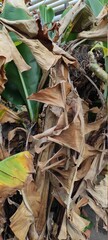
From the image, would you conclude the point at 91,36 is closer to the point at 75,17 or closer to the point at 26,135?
the point at 75,17

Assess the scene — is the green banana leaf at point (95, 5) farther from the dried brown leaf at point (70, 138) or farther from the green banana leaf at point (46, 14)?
the dried brown leaf at point (70, 138)

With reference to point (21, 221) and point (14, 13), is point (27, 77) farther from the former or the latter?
point (21, 221)

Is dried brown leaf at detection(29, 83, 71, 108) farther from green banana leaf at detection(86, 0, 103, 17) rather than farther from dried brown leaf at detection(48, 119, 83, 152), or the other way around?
green banana leaf at detection(86, 0, 103, 17)

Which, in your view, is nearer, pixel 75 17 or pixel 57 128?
pixel 57 128

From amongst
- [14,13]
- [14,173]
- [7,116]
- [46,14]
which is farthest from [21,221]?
[46,14]

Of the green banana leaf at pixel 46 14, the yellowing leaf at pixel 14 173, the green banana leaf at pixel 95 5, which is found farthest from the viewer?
the green banana leaf at pixel 46 14

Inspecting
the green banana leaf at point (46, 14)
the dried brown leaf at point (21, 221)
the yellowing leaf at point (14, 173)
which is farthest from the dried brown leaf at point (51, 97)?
the green banana leaf at point (46, 14)

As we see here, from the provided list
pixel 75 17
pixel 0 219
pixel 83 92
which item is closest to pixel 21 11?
pixel 75 17

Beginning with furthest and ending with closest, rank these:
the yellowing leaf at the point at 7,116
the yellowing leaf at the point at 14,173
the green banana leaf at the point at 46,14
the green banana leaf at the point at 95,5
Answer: the green banana leaf at the point at 46,14
the green banana leaf at the point at 95,5
the yellowing leaf at the point at 7,116
the yellowing leaf at the point at 14,173

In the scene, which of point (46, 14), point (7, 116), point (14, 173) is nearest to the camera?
point (14, 173)
